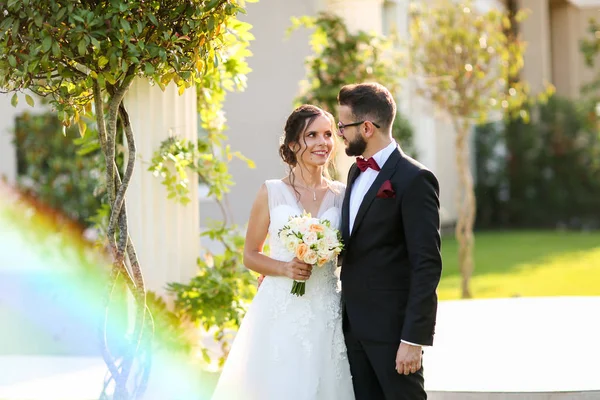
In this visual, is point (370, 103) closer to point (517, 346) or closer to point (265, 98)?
point (517, 346)

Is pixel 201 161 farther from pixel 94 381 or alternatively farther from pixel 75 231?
pixel 75 231

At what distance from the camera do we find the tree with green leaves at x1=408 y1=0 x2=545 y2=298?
984cm

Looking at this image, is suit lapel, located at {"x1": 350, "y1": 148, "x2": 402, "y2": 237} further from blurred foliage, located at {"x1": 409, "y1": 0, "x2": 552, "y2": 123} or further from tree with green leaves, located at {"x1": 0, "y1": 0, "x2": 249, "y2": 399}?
blurred foliage, located at {"x1": 409, "y1": 0, "x2": 552, "y2": 123}

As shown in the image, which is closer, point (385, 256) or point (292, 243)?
point (385, 256)

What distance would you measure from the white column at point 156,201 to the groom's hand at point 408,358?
1984 mm

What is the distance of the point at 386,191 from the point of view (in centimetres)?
327

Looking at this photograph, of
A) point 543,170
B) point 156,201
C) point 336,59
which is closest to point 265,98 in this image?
point 336,59

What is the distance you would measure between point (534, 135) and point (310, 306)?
17.0 metres

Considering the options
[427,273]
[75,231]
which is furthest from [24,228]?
[427,273]

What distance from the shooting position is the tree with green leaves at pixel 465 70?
9844 mm

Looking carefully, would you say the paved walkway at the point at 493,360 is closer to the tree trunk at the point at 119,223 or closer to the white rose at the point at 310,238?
the tree trunk at the point at 119,223

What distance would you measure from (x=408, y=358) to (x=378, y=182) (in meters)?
0.68

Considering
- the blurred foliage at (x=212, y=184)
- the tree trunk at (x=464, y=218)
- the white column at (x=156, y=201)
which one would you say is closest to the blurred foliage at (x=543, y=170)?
the tree trunk at (x=464, y=218)

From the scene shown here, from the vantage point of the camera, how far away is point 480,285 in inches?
462
